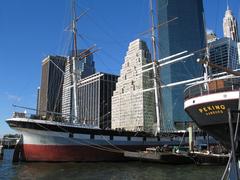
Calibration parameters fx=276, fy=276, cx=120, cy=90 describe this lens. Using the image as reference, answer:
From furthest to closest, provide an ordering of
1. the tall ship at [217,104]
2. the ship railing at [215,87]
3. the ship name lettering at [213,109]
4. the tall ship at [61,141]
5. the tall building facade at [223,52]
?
the tall building facade at [223,52]
the tall ship at [61,141]
the ship railing at [215,87]
the ship name lettering at [213,109]
the tall ship at [217,104]

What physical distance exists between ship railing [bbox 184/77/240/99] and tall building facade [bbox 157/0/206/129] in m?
58.3

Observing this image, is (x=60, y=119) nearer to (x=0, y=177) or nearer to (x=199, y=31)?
(x=0, y=177)

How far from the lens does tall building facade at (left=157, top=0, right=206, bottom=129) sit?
82312 mm

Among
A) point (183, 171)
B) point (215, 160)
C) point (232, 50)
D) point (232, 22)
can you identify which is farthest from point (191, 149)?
point (232, 22)

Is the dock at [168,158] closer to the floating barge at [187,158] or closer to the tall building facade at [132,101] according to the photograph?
the floating barge at [187,158]

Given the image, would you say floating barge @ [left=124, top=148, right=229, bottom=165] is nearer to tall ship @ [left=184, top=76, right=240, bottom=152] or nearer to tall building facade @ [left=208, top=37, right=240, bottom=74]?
tall ship @ [left=184, top=76, right=240, bottom=152]

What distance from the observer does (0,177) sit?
18.8m

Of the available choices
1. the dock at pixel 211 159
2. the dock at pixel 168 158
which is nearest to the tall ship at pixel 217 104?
the dock at pixel 211 159

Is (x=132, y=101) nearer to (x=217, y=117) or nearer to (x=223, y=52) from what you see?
(x=223, y=52)

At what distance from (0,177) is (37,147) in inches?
330

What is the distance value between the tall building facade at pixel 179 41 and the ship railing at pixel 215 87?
191 ft

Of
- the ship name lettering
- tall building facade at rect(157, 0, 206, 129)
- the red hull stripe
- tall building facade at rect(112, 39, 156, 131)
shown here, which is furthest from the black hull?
tall building facade at rect(112, 39, 156, 131)

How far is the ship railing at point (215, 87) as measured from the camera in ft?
51.9

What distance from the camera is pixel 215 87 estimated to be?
16391 mm
